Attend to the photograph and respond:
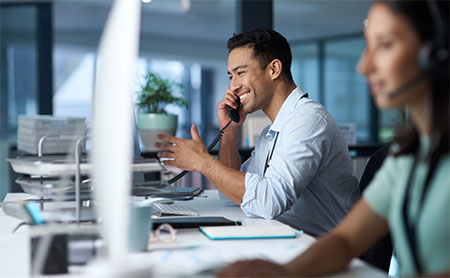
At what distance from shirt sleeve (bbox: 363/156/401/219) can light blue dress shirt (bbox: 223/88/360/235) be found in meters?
0.66

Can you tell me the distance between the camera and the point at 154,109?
3.02 m

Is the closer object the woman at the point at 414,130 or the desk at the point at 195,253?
the woman at the point at 414,130

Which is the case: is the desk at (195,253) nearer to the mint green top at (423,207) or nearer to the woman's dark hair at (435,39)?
the mint green top at (423,207)

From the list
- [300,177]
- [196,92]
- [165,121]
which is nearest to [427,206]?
[300,177]

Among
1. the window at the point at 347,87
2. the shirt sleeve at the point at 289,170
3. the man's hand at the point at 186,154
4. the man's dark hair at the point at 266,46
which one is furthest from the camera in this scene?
the window at the point at 347,87

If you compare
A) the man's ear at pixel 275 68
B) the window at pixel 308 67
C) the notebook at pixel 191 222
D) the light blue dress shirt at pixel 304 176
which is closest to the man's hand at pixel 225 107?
the man's ear at pixel 275 68

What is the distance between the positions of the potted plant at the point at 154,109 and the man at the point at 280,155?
697 mm

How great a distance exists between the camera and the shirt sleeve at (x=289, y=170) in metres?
1.77

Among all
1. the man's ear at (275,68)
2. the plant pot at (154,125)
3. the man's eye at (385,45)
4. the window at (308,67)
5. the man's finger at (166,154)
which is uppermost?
the window at (308,67)

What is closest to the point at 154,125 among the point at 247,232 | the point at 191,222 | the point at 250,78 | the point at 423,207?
the point at 250,78

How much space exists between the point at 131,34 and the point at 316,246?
1.84 ft

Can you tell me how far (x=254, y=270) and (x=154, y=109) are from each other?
2129 mm

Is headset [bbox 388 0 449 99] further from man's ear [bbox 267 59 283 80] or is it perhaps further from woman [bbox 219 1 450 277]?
man's ear [bbox 267 59 283 80]

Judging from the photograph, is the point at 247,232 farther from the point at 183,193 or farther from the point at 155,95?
the point at 155,95
